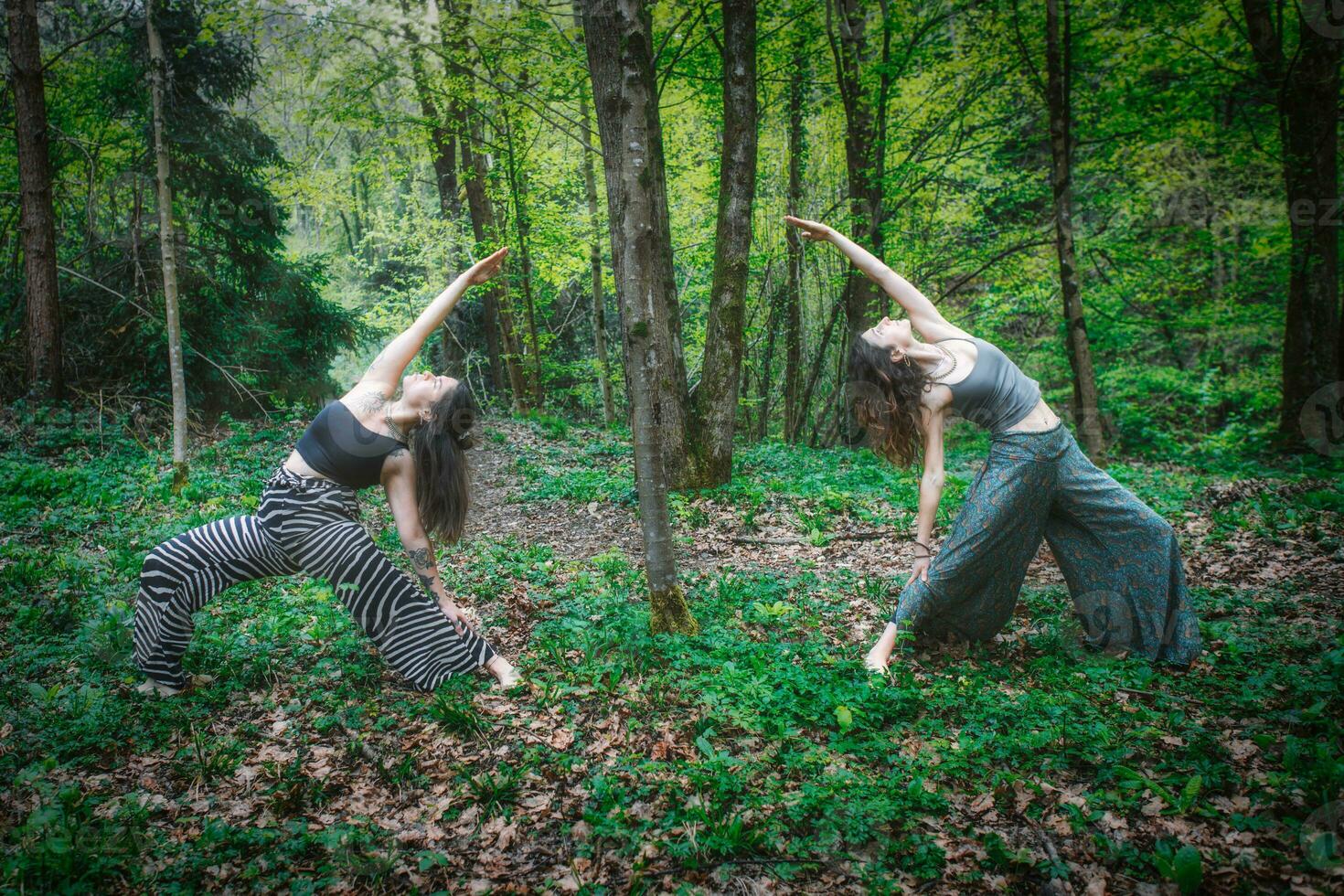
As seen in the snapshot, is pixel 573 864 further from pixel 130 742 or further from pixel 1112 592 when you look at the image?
pixel 1112 592

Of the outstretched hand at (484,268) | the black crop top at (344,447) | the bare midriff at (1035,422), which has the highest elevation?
the outstretched hand at (484,268)

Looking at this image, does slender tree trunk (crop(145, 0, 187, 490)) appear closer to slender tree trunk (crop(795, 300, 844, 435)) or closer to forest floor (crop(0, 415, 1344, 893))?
forest floor (crop(0, 415, 1344, 893))

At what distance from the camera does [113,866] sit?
253 centimetres

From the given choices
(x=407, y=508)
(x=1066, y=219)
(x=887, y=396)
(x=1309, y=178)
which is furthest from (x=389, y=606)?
(x=1309, y=178)

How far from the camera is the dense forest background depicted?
9.95 m

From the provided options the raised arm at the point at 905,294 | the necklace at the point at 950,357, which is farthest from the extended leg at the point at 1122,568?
the raised arm at the point at 905,294

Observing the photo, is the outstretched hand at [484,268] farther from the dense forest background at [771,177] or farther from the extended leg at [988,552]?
the dense forest background at [771,177]

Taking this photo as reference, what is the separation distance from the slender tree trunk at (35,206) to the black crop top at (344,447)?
10.1 m

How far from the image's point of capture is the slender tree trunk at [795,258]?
1215 centimetres

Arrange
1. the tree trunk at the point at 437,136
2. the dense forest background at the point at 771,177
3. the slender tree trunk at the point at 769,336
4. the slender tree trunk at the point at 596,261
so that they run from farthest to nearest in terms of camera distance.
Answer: the slender tree trunk at the point at 769,336
the slender tree trunk at the point at 596,261
the tree trunk at the point at 437,136
the dense forest background at the point at 771,177

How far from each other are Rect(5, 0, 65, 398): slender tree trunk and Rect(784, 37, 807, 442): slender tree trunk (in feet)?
37.8

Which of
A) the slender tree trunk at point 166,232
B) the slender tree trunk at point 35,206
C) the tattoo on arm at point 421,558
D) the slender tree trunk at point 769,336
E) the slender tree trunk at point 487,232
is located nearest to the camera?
the tattoo on arm at point 421,558

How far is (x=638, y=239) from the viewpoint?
376 centimetres

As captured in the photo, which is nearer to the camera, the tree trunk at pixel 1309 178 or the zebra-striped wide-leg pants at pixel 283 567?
the zebra-striped wide-leg pants at pixel 283 567
